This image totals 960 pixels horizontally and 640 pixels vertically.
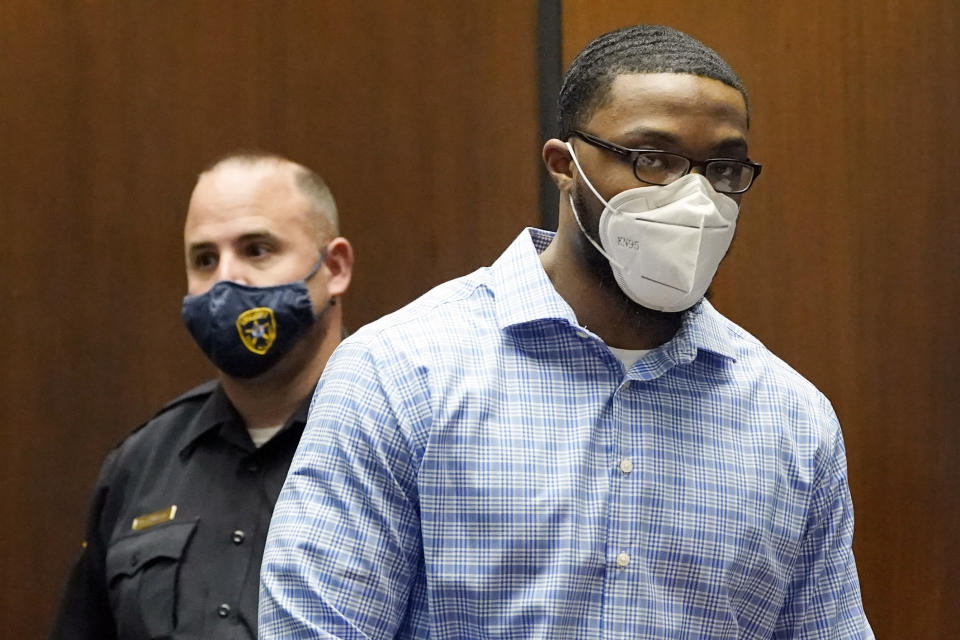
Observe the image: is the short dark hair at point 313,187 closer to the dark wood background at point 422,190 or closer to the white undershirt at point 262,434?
the dark wood background at point 422,190

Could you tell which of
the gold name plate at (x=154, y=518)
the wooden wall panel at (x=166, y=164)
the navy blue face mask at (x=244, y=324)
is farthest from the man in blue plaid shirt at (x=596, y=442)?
the wooden wall panel at (x=166, y=164)

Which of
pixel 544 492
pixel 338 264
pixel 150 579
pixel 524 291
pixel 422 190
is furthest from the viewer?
pixel 422 190

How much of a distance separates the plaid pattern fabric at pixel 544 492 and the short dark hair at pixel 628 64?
0.23 metres

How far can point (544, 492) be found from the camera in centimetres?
140

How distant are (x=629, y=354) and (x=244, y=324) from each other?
2.91ft

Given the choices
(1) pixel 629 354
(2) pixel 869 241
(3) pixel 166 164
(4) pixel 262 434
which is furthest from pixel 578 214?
(3) pixel 166 164

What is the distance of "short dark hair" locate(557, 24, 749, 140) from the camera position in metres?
1.52

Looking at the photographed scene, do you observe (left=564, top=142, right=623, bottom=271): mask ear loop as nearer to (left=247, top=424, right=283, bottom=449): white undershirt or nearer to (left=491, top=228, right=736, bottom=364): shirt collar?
(left=491, top=228, right=736, bottom=364): shirt collar

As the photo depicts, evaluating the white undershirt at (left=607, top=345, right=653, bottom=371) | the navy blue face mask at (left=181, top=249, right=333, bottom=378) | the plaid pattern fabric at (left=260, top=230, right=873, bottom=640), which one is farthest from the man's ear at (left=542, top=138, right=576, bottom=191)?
the navy blue face mask at (left=181, top=249, right=333, bottom=378)

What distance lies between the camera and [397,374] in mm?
1449

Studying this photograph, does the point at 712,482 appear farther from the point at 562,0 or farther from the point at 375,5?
the point at 375,5

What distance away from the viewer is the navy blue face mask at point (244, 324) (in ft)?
7.09

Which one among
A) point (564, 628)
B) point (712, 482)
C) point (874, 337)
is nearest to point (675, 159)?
point (712, 482)

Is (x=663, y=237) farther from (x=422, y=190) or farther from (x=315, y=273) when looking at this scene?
(x=422, y=190)
